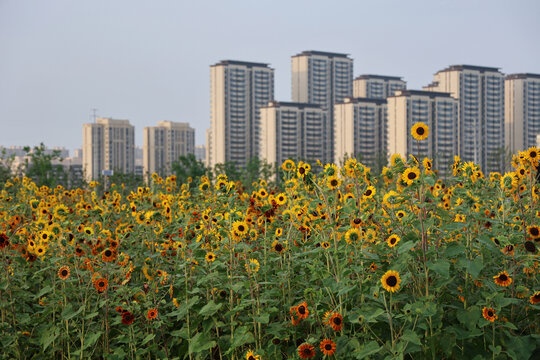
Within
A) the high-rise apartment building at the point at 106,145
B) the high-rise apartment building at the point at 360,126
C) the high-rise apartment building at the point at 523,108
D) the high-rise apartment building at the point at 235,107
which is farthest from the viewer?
the high-rise apartment building at the point at 106,145

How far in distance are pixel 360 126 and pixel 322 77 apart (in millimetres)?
14653

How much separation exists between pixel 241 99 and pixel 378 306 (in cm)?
6582

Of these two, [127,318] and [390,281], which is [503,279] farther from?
[127,318]

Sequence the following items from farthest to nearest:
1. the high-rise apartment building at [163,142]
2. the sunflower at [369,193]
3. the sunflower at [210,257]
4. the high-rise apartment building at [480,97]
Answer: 1. the high-rise apartment building at [163,142]
2. the high-rise apartment building at [480,97]
3. the sunflower at [369,193]
4. the sunflower at [210,257]

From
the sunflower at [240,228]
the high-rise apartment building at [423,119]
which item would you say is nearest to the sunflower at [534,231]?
the sunflower at [240,228]

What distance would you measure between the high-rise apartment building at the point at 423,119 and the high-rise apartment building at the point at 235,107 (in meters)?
16.8

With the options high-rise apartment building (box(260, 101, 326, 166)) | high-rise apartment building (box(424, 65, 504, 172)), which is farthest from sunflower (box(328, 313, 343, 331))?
high-rise apartment building (box(424, 65, 504, 172))

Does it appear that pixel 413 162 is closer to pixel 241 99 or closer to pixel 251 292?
pixel 251 292

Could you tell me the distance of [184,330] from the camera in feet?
9.57

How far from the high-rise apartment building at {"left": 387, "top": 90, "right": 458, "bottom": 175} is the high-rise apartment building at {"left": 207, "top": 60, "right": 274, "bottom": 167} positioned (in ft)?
55.0

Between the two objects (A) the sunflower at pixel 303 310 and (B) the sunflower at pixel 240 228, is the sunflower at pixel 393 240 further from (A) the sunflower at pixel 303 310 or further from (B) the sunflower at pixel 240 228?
(B) the sunflower at pixel 240 228

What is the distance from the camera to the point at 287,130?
60719 mm

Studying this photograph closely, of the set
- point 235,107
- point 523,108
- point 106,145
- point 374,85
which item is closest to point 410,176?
point 235,107

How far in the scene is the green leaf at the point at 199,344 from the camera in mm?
2760
